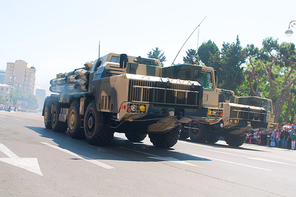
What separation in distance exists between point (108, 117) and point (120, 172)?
12.0 ft

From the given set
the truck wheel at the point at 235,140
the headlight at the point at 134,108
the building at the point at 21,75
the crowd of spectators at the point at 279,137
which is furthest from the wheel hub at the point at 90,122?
the building at the point at 21,75

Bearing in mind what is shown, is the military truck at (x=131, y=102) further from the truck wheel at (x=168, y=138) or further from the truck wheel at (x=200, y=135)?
the truck wheel at (x=200, y=135)

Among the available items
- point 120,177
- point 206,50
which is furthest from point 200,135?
point 206,50

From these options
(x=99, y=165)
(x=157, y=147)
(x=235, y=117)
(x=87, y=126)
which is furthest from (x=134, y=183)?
(x=235, y=117)

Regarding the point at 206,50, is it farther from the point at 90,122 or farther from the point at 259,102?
the point at 90,122

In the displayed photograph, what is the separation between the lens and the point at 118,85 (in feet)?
27.1

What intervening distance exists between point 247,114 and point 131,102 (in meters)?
9.17

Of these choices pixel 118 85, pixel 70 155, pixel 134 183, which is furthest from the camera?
pixel 118 85

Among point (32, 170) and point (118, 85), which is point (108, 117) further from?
point (32, 170)

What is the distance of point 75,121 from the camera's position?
11.3m

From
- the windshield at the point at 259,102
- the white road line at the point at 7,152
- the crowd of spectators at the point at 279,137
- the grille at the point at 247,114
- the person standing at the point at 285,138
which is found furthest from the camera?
the person standing at the point at 285,138

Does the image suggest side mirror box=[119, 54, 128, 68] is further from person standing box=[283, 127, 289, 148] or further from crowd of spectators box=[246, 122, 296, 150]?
person standing box=[283, 127, 289, 148]

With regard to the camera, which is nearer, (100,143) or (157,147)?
(100,143)

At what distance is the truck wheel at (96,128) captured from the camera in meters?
9.27
